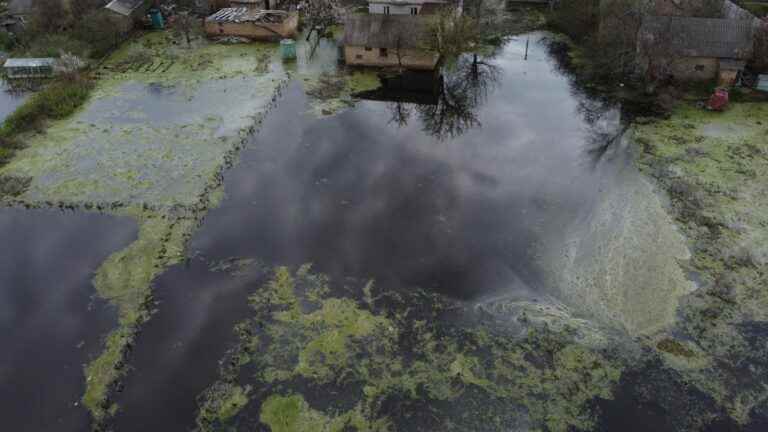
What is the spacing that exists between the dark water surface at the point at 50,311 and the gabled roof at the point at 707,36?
26112mm

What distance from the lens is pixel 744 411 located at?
43.4ft

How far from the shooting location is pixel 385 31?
30594 millimetres

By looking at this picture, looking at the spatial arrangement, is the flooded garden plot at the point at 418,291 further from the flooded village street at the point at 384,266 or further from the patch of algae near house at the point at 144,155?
the patch of algae near house at the point at 144,155

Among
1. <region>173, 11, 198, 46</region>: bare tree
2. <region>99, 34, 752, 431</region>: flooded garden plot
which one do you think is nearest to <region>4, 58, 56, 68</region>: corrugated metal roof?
<region>173, 11, 198, 46</region>: bare tree

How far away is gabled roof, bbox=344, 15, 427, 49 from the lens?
99.3ft

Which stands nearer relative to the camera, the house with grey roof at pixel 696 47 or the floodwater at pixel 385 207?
the floodwater at pixel 385 207

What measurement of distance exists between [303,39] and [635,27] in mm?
19655

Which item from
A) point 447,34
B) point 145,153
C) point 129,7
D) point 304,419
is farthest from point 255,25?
point 304,419

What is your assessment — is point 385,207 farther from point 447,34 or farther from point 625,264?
point 447,34

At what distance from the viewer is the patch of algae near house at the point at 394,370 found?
1334cm

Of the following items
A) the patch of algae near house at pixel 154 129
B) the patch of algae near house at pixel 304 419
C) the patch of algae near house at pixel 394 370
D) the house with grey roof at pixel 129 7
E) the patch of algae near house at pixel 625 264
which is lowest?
the patch of algae near house at pixel 304 419

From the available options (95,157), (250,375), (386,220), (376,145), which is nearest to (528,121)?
(376,145)

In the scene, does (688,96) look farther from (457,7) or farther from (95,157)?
(95,157)

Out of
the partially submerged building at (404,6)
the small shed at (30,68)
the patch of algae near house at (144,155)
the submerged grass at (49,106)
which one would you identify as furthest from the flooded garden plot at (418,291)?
the partially submerged building at (404,6)
